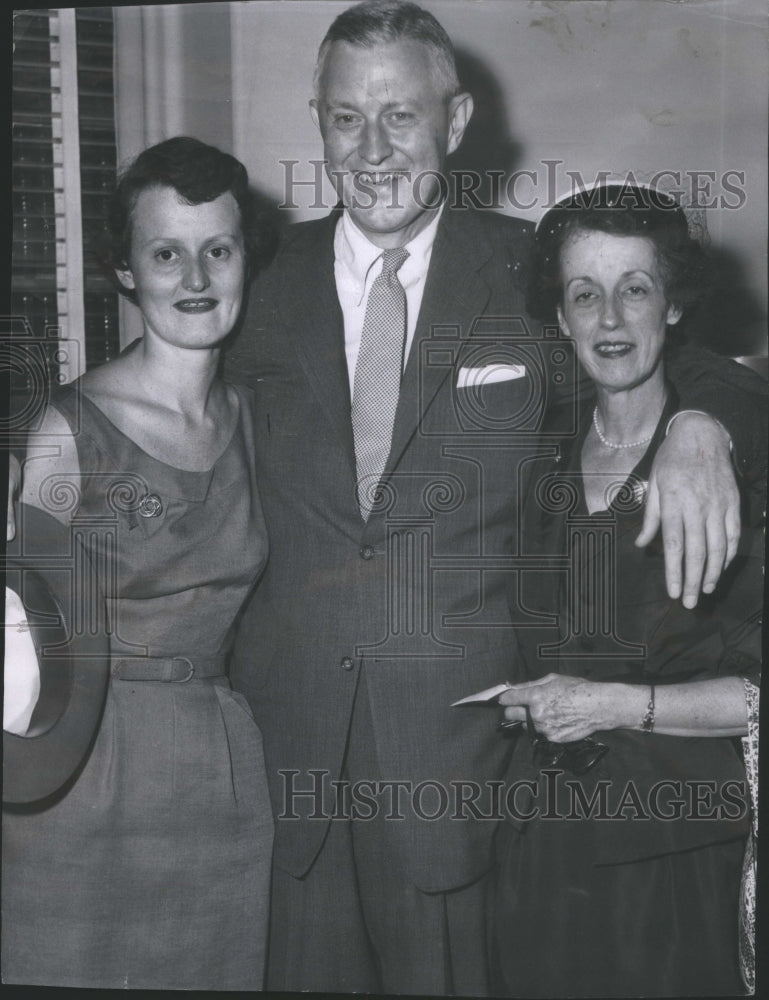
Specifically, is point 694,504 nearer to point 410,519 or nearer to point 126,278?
point 410,519

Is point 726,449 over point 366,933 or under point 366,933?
over

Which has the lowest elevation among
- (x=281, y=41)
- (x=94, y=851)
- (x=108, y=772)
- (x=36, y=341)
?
(x=94, y=851)

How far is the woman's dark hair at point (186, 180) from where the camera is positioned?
2.30m

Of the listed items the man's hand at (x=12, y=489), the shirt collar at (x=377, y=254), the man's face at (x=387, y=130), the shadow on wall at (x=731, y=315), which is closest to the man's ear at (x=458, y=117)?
the man's face at (x=387, y=130)

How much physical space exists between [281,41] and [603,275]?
0.77 meters

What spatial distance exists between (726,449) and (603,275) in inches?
16.1

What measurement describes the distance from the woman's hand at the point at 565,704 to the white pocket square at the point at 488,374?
58cm

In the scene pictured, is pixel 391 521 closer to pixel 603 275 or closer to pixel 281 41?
pixel 603 275

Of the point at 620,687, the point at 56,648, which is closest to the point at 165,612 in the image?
the point at 56,648

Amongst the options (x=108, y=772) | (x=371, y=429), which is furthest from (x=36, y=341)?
(x=108, y=772)

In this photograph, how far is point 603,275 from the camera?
227 cm

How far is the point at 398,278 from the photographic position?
2.32 meters

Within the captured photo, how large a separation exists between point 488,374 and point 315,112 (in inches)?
23.7

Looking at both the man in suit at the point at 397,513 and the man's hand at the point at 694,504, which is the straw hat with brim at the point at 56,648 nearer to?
the man in suit at the point at 397,513
